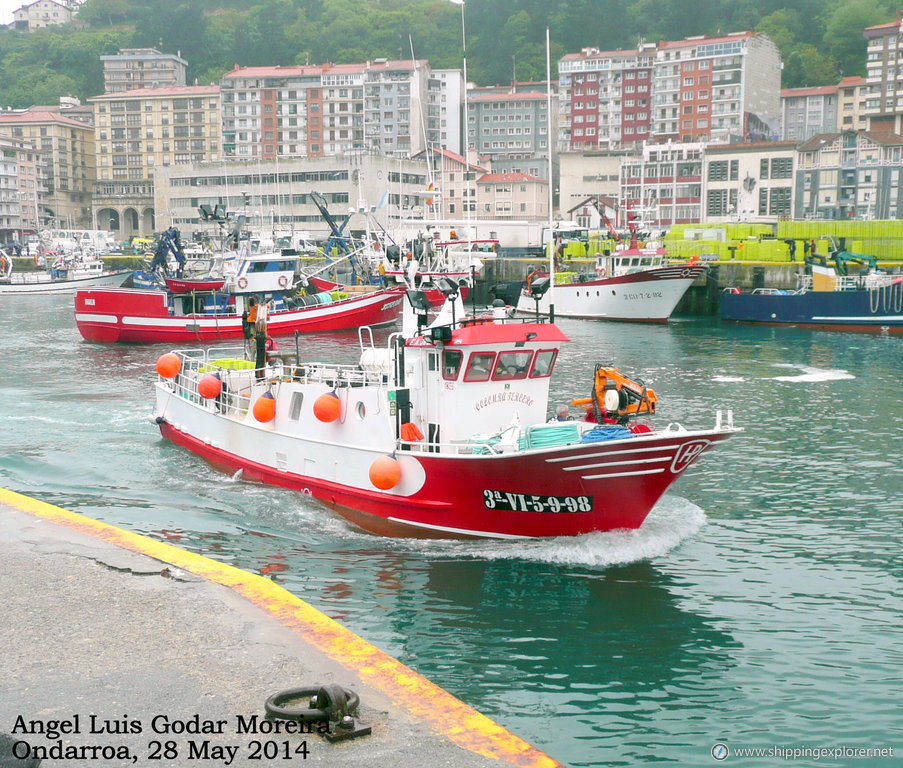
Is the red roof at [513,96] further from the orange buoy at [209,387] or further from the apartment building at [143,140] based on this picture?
the orange buoy at [209,387]

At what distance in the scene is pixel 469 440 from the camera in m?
16.7

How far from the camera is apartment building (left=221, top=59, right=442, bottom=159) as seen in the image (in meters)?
134

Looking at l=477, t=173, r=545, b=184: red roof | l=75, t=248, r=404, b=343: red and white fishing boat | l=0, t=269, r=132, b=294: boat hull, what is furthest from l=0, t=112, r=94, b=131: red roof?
l=75, t=248, r=404, b=343: red and white fishing boat

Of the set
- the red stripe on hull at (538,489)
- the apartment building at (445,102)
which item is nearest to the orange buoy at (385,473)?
the red stripe on hull at (538,489)

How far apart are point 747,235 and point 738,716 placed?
70534mm

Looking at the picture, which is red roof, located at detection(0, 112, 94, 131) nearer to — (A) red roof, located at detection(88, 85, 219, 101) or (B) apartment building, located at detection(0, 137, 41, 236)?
(B) apartment building, located at detection(0, 137, 41, 236)

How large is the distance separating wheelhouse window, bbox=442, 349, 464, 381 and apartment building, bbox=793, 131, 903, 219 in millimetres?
83024

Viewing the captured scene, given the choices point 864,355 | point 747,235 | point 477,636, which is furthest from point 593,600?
point 747,235

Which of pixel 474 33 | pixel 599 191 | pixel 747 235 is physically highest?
pixel 474 33

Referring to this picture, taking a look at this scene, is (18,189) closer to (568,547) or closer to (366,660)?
(568,547)

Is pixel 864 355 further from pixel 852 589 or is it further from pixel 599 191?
pixel 599 191

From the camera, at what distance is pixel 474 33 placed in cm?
15775

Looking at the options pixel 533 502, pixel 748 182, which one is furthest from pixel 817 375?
pixel 748 182

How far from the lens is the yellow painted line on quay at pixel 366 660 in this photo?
8031 millimetres
